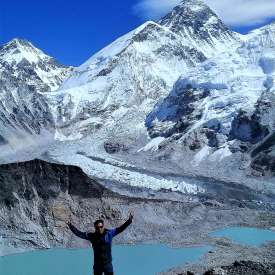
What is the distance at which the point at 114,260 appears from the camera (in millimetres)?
42719

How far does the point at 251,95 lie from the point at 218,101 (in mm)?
8198

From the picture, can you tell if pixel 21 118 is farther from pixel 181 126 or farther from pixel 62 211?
pixel 62 211

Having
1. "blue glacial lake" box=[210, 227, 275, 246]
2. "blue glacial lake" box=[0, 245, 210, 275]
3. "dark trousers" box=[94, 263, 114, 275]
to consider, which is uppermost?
"blue glacial lake" box=[210, 227, 275, 246]

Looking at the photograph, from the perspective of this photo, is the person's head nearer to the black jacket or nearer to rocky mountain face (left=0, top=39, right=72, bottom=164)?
the black jacket

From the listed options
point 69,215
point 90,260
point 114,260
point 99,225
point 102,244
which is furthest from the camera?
point 69,215

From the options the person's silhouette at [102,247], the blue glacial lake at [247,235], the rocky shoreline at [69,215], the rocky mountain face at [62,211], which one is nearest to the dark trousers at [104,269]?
the person's silhouette at [102,247]

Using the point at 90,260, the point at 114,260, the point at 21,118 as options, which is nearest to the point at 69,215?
the point at 90,260

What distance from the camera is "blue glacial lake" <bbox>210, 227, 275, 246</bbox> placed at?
53956 mm

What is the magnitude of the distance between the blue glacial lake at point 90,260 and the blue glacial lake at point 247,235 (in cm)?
618

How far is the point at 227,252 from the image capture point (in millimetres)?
46719

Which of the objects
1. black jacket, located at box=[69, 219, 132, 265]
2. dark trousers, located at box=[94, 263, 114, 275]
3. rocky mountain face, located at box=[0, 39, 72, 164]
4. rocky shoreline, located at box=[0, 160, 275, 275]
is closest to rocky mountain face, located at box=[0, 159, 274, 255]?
rocky shoreline, located at box=[0, 160, 275, 275]

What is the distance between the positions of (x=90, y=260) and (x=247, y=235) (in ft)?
65.6

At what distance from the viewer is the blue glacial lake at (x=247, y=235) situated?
53956 mm

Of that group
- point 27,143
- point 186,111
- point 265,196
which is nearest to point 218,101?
point 186,111
